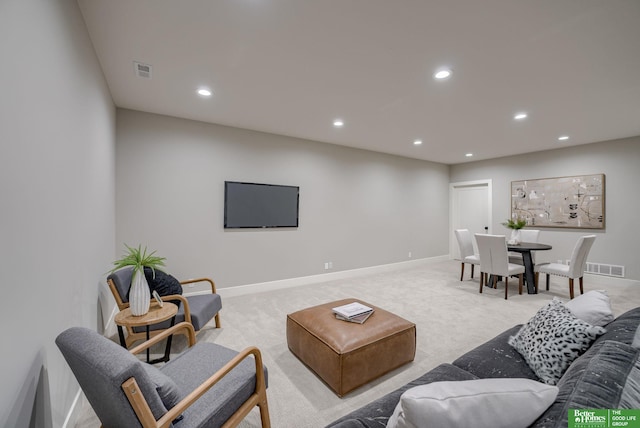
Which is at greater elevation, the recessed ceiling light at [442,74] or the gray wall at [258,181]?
the recessed ceiling light at [442,74]

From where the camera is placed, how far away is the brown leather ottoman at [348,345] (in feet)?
6.17

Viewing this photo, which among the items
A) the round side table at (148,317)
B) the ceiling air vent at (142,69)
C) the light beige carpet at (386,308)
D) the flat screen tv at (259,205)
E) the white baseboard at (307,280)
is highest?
the ceiling air vent at (142,69)

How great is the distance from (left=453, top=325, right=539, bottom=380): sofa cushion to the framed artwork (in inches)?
198

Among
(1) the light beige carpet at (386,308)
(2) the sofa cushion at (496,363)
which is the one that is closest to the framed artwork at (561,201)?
(1) the light beige carpet at (386,308)

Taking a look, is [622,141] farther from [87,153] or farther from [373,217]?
[87,153]

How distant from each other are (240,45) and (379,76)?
4.23 ft

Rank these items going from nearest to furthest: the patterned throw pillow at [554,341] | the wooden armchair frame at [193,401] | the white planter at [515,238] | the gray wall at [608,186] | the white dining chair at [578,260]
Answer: the wooden armchair frame at [193,401] < the patterned throw pillow at [554,341] < the white dining chair at [578,260] < the gray wall at [608,186] < the white planter at [515,238]

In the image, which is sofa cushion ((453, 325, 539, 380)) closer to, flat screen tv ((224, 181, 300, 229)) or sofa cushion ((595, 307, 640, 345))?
sofa cushion ((595, 307, 640, 345))

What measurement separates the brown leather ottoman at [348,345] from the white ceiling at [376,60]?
2.23m

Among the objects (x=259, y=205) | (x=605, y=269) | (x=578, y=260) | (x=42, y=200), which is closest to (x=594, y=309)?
(x=42, y=200)

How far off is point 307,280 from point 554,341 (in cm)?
375

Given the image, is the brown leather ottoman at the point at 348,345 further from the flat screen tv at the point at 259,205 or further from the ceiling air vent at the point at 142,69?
the ceiling air vent at the point at 142,69

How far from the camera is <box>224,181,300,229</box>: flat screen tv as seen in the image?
13.5 feet

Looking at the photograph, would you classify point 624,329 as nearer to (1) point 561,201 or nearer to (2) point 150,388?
(2) point 150,388
